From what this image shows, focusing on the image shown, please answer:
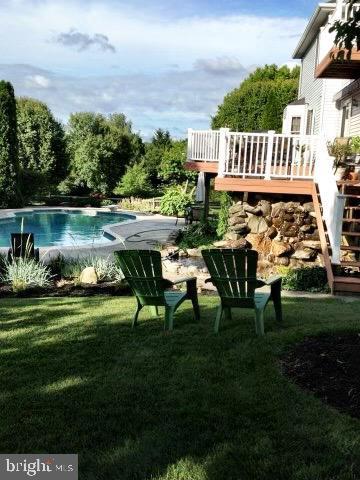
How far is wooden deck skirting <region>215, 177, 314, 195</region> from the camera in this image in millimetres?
11680

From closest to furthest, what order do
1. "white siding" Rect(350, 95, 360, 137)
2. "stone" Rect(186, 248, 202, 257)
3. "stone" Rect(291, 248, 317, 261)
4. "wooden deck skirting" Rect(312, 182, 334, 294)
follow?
"wooden deck skirting" Rect(312, 182, 334, 294) → "stone" Rect(291, 248, 317, 261) → "white siding" Rect(350, 95, 360, 137) → "stone" Rect(186, 248, 202, 257)

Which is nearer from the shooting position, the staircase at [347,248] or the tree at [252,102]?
the staircase at [347,248]

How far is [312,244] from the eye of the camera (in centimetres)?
1114

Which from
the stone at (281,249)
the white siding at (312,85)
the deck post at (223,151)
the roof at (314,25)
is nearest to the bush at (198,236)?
the deck post at (223,151)

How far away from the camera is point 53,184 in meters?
34.9

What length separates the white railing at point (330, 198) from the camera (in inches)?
348

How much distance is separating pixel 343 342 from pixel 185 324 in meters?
1.80

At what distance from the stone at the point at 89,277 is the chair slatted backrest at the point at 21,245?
1.52 metres

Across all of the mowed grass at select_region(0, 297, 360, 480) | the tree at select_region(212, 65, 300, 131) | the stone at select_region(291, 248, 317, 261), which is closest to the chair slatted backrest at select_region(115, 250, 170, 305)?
the mowed grass at select_region(0, 297, 360, 480)

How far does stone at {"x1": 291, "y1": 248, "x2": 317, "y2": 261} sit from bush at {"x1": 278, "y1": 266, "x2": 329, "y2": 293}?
1207mm

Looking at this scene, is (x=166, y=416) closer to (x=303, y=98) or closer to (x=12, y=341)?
(x=12, y=341)

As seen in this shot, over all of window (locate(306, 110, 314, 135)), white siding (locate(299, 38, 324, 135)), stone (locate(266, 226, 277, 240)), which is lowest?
stone (locate(266, 226, 277, 240))

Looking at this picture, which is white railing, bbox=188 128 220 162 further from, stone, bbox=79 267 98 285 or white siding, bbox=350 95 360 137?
stone, bbox=79 267 98 285

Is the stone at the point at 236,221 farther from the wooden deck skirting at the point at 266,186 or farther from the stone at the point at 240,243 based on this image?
the wooden deck skirting at the point at 266,186
